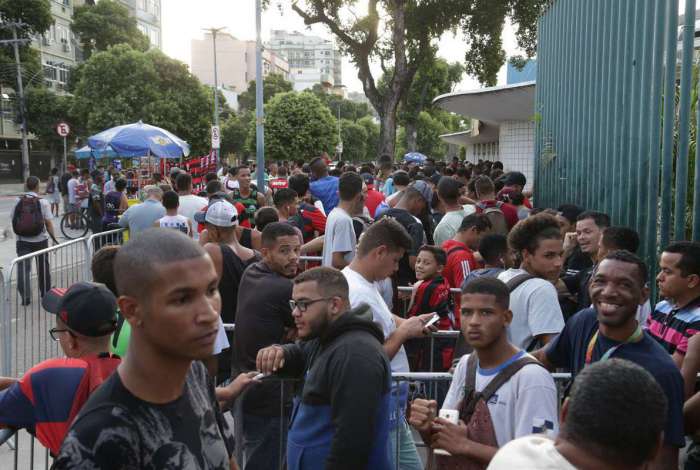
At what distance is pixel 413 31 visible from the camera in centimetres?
2239

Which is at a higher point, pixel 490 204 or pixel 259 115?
pixel 259 115

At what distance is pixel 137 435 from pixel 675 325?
121 inches

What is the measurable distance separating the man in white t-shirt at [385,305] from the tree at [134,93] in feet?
138

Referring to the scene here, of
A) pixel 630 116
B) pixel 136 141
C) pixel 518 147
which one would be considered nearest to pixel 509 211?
pixel 630 116

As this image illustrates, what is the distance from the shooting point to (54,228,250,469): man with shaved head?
2.04 meters

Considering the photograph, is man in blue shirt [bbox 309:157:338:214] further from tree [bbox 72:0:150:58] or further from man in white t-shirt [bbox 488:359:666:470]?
tree [bbox 72:0:150:58]

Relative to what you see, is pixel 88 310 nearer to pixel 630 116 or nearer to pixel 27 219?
pixel 630 116

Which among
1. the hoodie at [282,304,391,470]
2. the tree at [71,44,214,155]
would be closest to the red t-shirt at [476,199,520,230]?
the hoodie at [282,304,391,470]

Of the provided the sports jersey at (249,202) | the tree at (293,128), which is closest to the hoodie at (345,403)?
the sports jersey at (249,202)

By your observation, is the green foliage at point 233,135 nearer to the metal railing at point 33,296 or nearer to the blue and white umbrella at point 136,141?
the blue and white umbrella at point 136,141

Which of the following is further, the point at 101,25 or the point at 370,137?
the point at 370,137

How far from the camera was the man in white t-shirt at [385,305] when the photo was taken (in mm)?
3961

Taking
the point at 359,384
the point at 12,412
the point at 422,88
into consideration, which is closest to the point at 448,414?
the point at 359,384

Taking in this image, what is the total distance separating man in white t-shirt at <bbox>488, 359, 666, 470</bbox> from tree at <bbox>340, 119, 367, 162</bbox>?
92349mm
